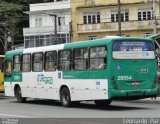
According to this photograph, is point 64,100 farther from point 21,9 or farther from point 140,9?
point 21,9

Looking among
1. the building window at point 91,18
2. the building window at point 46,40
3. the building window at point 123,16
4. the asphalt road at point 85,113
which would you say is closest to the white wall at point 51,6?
the building window at point 91,18

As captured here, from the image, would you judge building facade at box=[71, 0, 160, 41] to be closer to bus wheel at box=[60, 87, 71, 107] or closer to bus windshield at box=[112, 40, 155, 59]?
bus wheel at box=[60, 87, 71, 107]

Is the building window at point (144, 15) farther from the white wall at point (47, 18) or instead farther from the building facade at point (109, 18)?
the white wall at point (47, 18)

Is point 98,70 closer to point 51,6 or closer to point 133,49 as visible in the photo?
point 133,49

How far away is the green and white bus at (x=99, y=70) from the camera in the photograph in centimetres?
2172

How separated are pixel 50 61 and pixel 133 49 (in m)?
5.12

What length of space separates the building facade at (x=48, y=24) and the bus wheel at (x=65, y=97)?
156ft

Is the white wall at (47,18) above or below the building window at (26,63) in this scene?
above

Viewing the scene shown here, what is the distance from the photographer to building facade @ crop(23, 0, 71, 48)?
74500 mm

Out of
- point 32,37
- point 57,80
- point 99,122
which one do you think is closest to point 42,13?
point 32,37

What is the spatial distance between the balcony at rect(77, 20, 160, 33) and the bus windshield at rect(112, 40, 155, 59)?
147 ft

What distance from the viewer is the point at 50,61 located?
25.8 m

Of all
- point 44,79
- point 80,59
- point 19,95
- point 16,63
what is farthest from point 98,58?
point 19,95

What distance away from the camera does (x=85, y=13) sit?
71.8 m
